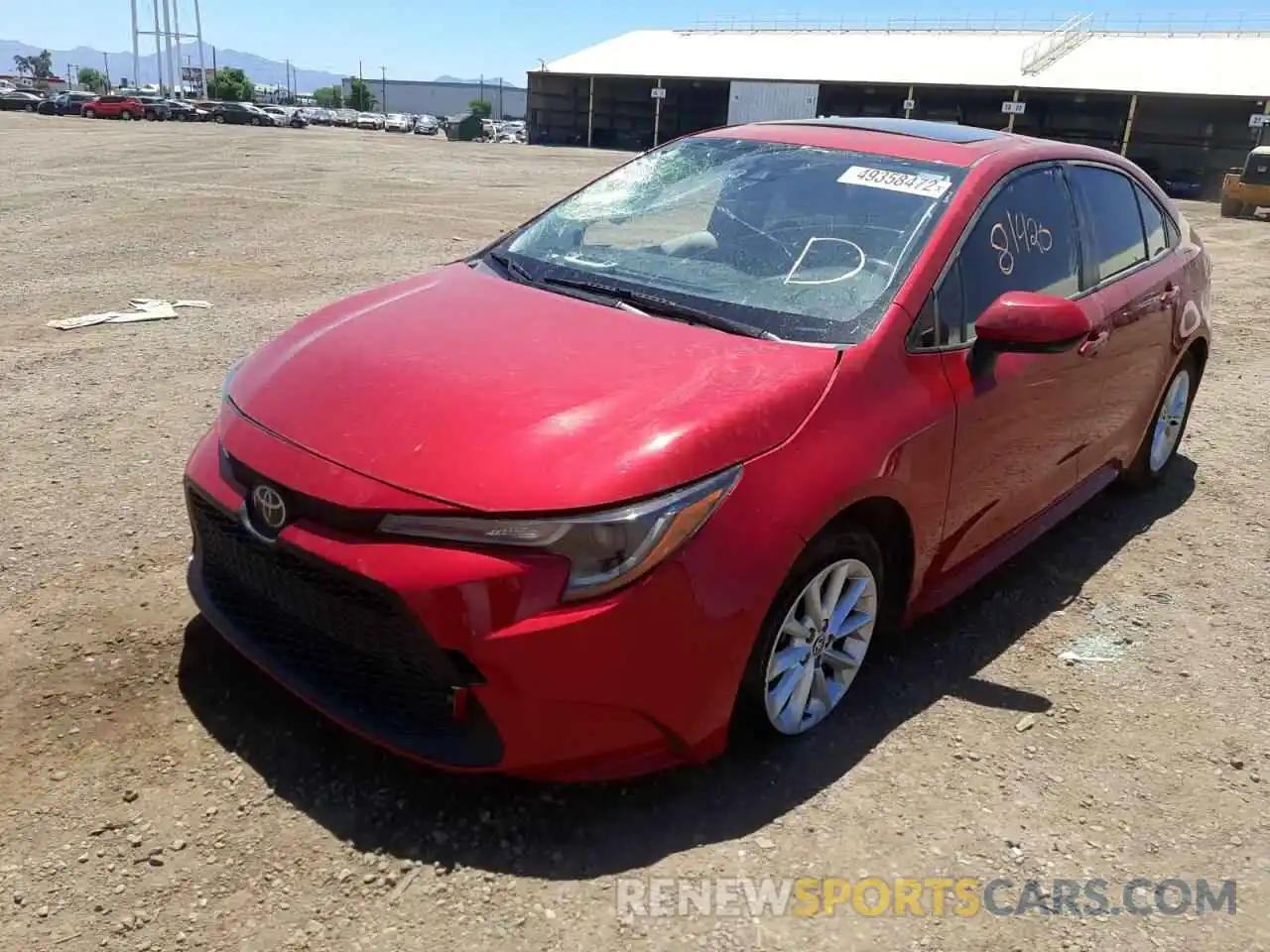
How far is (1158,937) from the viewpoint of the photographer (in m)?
2.37

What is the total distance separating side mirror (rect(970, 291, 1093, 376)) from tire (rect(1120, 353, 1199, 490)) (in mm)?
2067

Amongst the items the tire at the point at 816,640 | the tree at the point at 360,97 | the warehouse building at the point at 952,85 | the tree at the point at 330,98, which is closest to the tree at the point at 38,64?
the tree at the point at 330,98

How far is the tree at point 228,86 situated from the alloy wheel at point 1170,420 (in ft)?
345

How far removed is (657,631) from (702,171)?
217 cm

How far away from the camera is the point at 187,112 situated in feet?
184

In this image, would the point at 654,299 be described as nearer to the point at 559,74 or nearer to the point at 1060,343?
the point at 1060,343

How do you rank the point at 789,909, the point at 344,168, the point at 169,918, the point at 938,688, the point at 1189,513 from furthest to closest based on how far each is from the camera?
the point at 344,168
the point at 1189,513
the point at 938,688
the point at 789,909
the point at 169,918

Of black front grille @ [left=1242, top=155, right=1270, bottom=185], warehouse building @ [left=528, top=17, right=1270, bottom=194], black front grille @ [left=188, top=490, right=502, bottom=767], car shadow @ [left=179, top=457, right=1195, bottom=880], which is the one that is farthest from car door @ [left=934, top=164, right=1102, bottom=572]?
warehouse building @ [left=528, top=17, right=1270, bottom=194]

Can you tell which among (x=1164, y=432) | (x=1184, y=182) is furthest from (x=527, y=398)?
(x=1184, y=182)

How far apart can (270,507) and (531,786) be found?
39.2 inches

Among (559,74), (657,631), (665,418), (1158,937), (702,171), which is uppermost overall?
(559,74)

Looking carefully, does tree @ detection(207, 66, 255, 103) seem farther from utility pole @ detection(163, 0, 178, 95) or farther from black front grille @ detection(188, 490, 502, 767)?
black front grille @ detection(188, 490, 502, 767)

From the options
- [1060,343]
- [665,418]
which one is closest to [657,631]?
[665,418]

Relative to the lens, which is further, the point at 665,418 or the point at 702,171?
the point at 702,171
